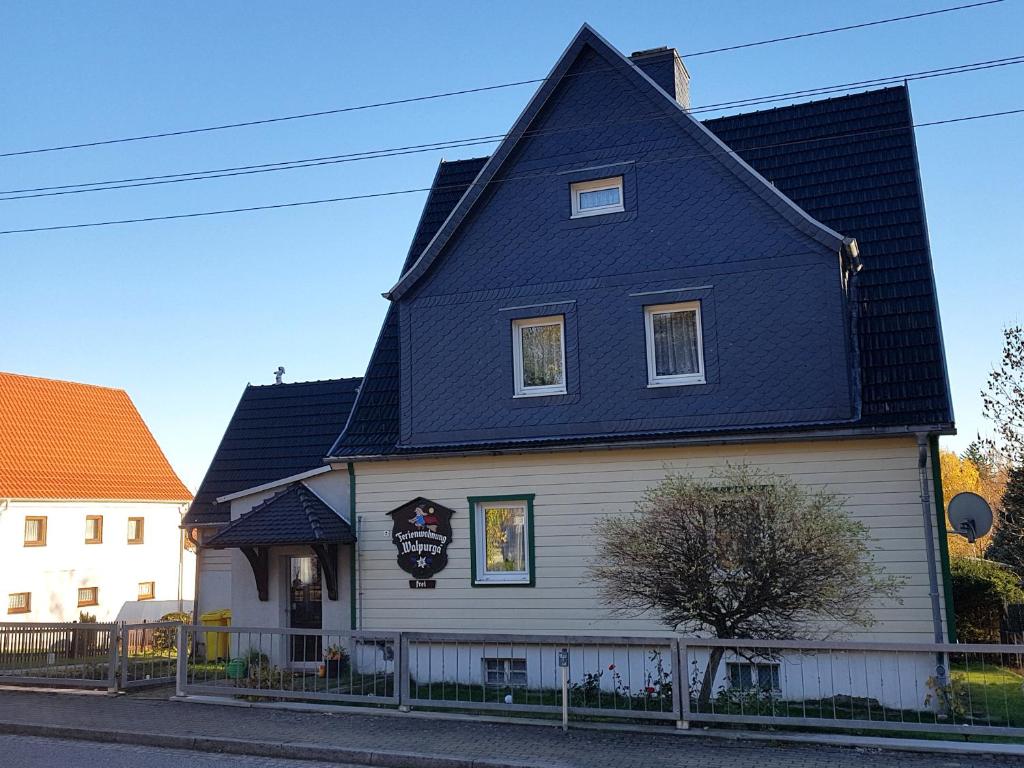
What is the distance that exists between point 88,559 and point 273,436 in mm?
14312

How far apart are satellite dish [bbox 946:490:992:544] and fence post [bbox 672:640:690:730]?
172 inches

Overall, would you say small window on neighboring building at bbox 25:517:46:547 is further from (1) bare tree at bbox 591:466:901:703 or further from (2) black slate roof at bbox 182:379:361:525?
(1) bare tree at bbox 591:466:901:703

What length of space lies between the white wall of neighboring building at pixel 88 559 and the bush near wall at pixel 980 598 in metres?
21.7

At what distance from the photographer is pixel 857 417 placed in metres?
13.5

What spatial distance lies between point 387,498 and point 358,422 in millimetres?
1499

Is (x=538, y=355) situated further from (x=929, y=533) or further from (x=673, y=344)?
(x=929, y=533)

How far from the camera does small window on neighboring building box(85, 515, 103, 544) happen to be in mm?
32688

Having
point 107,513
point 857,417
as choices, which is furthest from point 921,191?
point 107,513

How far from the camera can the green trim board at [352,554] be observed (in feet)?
52.7

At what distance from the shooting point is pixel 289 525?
16.0 m

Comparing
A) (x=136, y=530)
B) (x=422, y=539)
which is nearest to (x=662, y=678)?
(x=422, y=539)

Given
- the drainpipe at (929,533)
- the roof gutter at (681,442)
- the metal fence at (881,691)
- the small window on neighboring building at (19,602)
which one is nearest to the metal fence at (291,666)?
the roof gutter at (681,442)

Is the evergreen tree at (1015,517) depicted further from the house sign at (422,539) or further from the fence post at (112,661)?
the fence post at (112,661)

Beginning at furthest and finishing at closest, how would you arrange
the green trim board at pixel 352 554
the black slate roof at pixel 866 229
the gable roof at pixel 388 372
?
the gable roof at pixel 388 372 → the green trim board at pixel 352 554 → the black slate roof at pixel 866 229
